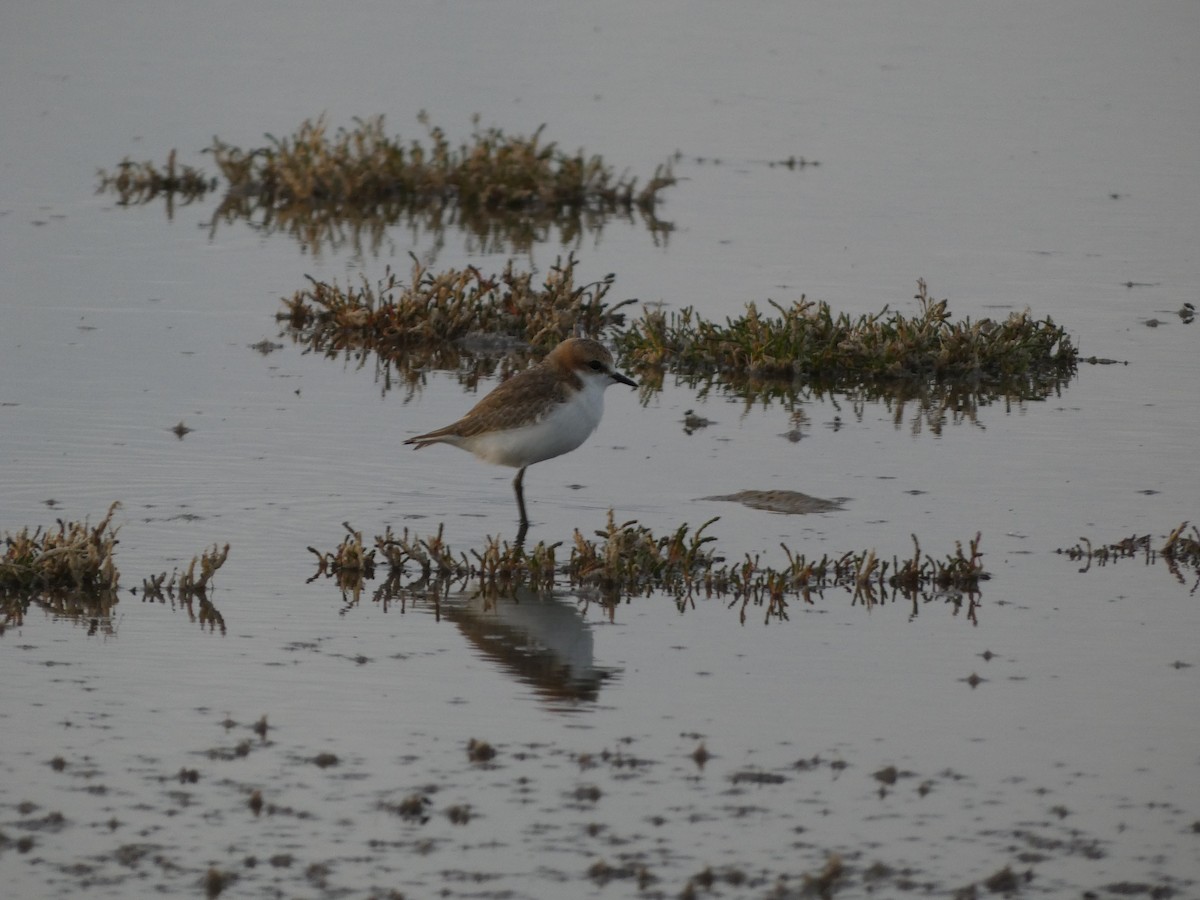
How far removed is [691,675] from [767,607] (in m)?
1.25

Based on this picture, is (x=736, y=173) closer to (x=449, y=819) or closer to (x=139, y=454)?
(x=139, y=454)

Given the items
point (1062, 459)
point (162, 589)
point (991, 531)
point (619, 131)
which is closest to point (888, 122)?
point (619, 131)

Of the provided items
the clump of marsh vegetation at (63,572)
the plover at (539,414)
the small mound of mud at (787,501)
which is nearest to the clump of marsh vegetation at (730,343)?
the small mound of mud at (787,501)

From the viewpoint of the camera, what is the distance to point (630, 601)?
1012 centimetres

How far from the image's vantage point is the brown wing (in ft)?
37.9

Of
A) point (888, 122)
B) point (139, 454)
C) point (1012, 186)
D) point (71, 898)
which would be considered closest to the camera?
point (71, 898)

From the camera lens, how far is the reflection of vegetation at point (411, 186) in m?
21.4

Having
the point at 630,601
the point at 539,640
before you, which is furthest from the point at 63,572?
the point at 630,601

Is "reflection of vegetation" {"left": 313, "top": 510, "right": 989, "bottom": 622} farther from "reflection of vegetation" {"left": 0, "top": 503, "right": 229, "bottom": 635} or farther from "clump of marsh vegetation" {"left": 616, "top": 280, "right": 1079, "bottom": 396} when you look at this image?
"clump of marsh vegetation" {"left": 616, "top": 280, "right": 1079, "bottom": 396}

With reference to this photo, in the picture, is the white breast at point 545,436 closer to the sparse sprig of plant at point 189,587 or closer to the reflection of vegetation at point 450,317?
the sparse sprig of plant at point 189,587

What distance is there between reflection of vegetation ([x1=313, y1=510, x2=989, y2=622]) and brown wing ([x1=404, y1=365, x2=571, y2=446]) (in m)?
1.15

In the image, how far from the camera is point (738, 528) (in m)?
11.5

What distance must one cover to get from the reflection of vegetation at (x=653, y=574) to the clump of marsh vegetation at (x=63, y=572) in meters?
1.10

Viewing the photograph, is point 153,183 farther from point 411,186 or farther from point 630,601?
point 630,601
